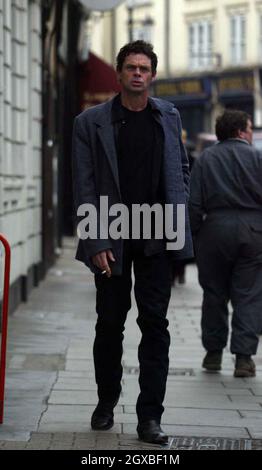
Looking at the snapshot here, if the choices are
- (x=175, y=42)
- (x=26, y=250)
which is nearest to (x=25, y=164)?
(x=26, y=250)

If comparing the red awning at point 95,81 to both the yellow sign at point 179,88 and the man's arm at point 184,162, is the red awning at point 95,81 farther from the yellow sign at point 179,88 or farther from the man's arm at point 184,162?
the yellow sign at point 179,88

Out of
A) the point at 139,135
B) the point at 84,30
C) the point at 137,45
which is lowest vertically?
Result: the point at 139,135

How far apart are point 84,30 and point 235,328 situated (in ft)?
63.3

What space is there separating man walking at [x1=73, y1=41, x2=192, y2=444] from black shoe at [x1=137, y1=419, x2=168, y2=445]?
1cm

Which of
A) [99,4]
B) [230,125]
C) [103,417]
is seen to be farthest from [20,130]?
[103,417]

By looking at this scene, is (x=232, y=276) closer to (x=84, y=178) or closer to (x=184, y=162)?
(x=184, y=162)

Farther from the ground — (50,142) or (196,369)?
(50,142)

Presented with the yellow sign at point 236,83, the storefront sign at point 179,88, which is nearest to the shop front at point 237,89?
the yellow sign at point 236,83

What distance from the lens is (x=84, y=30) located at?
2778 centimetres

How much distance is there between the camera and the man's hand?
665cm

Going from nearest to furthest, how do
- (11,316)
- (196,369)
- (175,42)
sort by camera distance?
(196,369) → (11,316) → (175,42)

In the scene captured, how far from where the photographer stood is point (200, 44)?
53781mm

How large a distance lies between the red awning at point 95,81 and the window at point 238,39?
2682 cm

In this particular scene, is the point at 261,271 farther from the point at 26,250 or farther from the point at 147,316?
the point at 26,250
